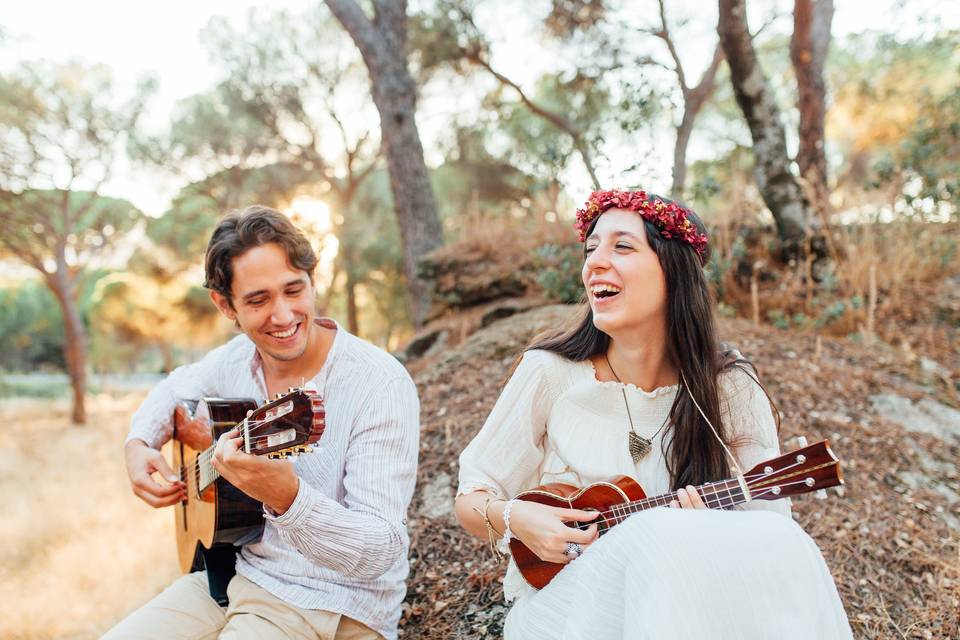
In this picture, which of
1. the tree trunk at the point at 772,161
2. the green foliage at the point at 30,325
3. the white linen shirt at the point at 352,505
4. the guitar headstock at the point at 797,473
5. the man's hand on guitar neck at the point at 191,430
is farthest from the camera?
the green foliage at the point at 30,325

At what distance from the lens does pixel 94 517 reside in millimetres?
6691

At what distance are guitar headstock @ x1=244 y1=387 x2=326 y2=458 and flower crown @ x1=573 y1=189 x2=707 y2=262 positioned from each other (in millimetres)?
1144

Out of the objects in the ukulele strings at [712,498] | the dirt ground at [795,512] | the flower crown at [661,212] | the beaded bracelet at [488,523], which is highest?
the flower crown at [661,212]

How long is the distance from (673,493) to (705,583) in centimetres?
38

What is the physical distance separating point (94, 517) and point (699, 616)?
272 inches

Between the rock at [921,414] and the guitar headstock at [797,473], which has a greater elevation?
the guitar headstock at [797,473]

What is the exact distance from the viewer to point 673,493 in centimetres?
183

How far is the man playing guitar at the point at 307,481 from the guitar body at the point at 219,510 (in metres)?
0.06

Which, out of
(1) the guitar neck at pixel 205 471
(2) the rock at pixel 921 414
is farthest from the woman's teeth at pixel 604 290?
(2) the rock at pixel 921 414

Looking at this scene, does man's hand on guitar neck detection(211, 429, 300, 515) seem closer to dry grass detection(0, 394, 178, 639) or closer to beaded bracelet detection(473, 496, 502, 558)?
beaded bracelet detection(473, 496, 502, 558)

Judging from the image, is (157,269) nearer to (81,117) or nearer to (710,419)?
(81,117)

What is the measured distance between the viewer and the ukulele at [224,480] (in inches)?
69.8

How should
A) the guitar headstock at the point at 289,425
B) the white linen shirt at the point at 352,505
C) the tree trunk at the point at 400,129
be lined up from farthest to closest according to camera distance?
1. the tree trunk at the point at 400,129
2. the white linen shirt at the point at 352,505
3. the guitar headstock at the point at 289,425

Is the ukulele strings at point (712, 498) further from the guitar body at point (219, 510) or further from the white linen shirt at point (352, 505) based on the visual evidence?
the guitar body at point (219, 510)
